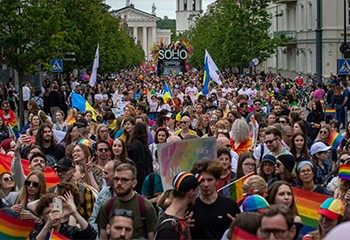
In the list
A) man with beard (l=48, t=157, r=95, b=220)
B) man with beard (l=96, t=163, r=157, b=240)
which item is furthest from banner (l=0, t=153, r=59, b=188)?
man with beard (l=96, t=163, r=157, b=240)

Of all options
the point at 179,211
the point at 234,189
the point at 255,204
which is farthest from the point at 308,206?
the point at 179,211

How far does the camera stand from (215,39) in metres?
70.9

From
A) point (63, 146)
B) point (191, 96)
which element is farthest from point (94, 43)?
point (63, 146)

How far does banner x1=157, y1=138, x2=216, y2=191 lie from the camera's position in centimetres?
978

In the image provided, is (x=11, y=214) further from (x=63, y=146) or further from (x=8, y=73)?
(x=8, y=73)

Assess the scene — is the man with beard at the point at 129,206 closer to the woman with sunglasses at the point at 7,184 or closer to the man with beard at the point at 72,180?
the man with beard at the point at 72,180

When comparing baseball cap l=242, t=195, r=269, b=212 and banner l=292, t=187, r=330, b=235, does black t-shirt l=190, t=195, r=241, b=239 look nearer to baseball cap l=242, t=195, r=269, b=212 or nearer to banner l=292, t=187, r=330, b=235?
baseball cap l=242, t=195, r=269, b=212

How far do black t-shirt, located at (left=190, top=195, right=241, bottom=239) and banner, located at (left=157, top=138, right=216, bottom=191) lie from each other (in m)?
1.91

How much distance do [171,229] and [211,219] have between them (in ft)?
2.14

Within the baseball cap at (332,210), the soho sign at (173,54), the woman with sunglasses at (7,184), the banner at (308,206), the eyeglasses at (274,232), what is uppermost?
the soho sign at (173,54)

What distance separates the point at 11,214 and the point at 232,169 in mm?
4061

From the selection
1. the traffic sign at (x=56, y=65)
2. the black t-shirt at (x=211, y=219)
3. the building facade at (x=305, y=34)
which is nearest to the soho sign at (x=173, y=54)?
the building facade at (x=305, y=34)

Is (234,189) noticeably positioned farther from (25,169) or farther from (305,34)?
(305,34)

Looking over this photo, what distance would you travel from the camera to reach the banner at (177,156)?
978cm
